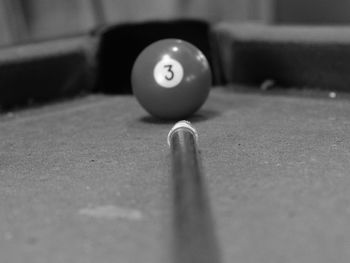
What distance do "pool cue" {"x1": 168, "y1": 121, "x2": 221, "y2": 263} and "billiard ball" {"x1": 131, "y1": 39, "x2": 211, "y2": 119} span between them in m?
0.65

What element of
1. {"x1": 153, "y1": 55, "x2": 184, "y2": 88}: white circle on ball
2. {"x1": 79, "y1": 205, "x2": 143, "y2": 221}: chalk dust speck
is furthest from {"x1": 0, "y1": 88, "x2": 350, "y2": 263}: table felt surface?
{"x1": 153, "y1": 55, "x2": 184, "y2": 88}: white circle on ball

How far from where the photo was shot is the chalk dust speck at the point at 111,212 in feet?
4.40

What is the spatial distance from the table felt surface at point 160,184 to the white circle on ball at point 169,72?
0.19 meters

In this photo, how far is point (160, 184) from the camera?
5.17ft

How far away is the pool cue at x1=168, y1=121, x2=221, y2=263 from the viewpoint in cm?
104

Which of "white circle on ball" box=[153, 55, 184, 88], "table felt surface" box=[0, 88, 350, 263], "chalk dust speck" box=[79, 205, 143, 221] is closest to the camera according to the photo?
"table felt surface" box=[0, 88, 350, 263]

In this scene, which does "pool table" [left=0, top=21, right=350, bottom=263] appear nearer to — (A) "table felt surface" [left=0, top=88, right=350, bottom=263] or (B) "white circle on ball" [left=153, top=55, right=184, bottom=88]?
(A) "table felt surface" [left=0, top=88, right=350, bottom=263]

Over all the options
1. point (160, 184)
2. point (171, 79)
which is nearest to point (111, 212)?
point (160, 184)

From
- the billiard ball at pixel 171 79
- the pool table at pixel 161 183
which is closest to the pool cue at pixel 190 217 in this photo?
the pool table at pixel 161 183

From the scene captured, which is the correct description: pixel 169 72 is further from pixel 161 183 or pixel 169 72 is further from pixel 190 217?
pixel 190 217

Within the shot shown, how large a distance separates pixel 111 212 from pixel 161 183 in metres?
0.24

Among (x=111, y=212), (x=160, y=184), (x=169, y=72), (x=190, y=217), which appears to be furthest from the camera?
(x=169, y=72)

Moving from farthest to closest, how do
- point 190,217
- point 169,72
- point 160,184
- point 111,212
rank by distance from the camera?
point 169,72
point 160,184
point 111,212
point 190,217

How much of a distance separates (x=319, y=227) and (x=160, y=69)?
1.24m
